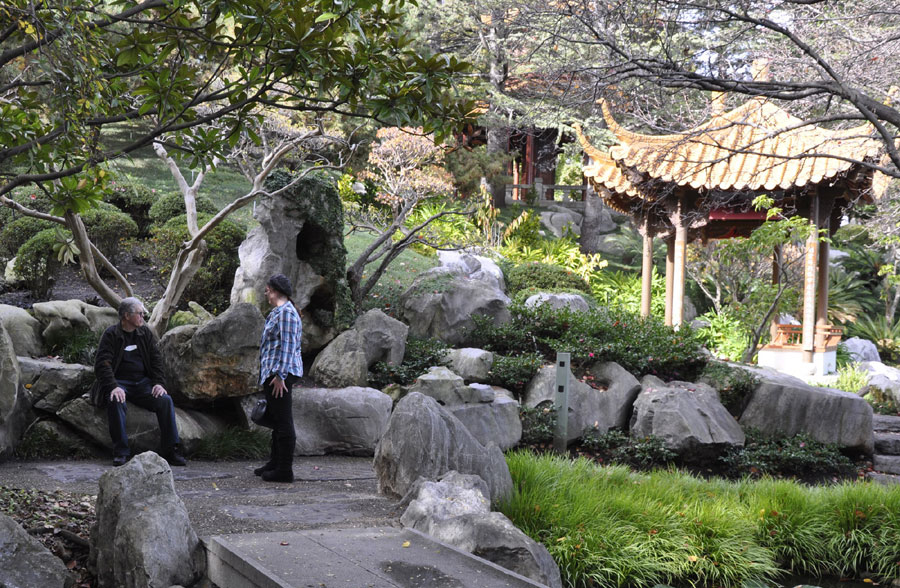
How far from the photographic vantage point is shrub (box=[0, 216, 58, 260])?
1098cm

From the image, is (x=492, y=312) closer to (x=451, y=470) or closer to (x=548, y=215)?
Answer: (x=451, y=470)

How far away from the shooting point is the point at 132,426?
6.95 meters

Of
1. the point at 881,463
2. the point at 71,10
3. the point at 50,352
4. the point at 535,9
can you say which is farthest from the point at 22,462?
the point at 881,463

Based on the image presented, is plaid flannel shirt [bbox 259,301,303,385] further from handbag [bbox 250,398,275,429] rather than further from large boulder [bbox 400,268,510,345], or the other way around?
large boulder [bbox 400,268,510,345]

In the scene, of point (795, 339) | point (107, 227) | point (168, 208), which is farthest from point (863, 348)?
point (107, 227)

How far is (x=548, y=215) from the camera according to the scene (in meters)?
28.3

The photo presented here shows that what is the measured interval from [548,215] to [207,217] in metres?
17.1

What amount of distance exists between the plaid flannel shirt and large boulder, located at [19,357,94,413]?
6.85 ft

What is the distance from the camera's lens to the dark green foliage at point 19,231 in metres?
11.0

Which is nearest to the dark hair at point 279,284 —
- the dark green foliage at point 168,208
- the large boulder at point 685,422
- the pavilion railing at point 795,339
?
the large boulder at point 685,422

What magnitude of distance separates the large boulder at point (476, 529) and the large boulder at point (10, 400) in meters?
3.55

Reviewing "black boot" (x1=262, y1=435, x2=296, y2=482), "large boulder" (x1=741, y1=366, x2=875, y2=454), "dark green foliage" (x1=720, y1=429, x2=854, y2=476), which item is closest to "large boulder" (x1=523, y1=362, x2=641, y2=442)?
"dark green foliage" (x1=720, y1=429, x2=854, y2=476)

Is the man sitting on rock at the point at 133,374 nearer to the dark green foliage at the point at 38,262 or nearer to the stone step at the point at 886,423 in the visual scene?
the dark green foliage at the point at 38,262

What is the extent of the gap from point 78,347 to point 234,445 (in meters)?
1.99
